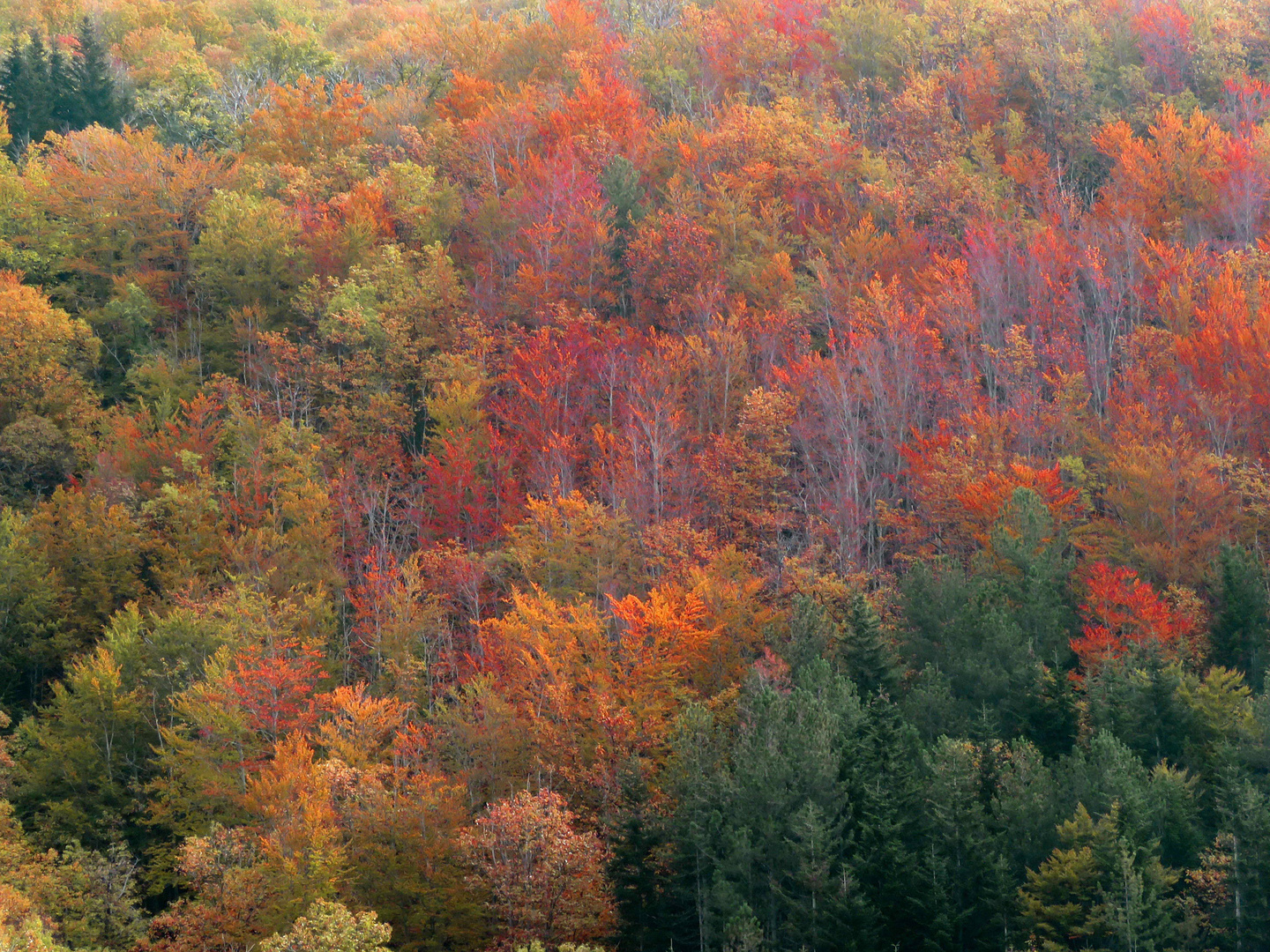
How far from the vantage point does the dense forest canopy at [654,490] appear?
36.6 metres

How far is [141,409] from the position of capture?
2350 inches

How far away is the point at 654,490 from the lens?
179 ft

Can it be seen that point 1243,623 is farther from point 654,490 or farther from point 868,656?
point 654,490

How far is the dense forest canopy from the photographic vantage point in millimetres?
36625

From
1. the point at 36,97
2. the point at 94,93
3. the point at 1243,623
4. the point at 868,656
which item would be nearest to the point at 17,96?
the point at 36,97

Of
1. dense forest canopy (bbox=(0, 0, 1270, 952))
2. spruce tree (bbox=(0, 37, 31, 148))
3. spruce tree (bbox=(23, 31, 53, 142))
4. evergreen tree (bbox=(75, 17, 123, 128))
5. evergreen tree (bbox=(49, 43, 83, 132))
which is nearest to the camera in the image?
dense forest canopy (bbox=(0, 0, 1270, 952))

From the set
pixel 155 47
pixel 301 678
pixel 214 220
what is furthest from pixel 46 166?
pixel 301 678

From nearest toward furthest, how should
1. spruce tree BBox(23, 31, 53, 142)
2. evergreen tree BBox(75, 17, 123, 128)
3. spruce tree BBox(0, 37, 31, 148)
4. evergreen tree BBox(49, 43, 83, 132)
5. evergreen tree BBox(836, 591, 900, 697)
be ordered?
1. evergreen tree BBox(836, 591, 900, 697)
2. spruce tree BBox(0, 37, 31, 148)
3. spruce tree BBox(23, 31, 53, 142)
4. evergreen tree BBox(49, 43, 83, 132)
5. evergreen tree BBox(75, 17, 123, 128)

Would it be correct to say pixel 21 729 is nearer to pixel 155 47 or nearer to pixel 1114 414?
pixel 1114 414

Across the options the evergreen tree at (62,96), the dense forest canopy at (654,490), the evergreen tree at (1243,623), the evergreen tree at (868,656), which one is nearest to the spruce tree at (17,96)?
the dense forest canopy at (654,490)

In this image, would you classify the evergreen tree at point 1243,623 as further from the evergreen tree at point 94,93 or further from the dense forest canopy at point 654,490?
the evergreen tree at point 94,93

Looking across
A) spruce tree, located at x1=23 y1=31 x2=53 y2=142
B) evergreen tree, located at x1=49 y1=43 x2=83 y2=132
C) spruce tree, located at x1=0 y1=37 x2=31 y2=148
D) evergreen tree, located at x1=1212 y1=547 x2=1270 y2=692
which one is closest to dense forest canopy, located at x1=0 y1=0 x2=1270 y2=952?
evergreen tree, located at x1=1212 y1=547 x2=1270 y2=692

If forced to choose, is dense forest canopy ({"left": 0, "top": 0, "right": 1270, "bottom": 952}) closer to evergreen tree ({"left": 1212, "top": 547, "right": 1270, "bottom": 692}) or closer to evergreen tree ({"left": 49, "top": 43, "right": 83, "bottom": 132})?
evergreen tree ({"left": 1212, "top": 547, "right": 1270, "bottom": 692})

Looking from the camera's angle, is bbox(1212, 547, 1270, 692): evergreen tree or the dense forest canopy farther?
bbox(1212, 547, 1270, 692): evergreen tree
